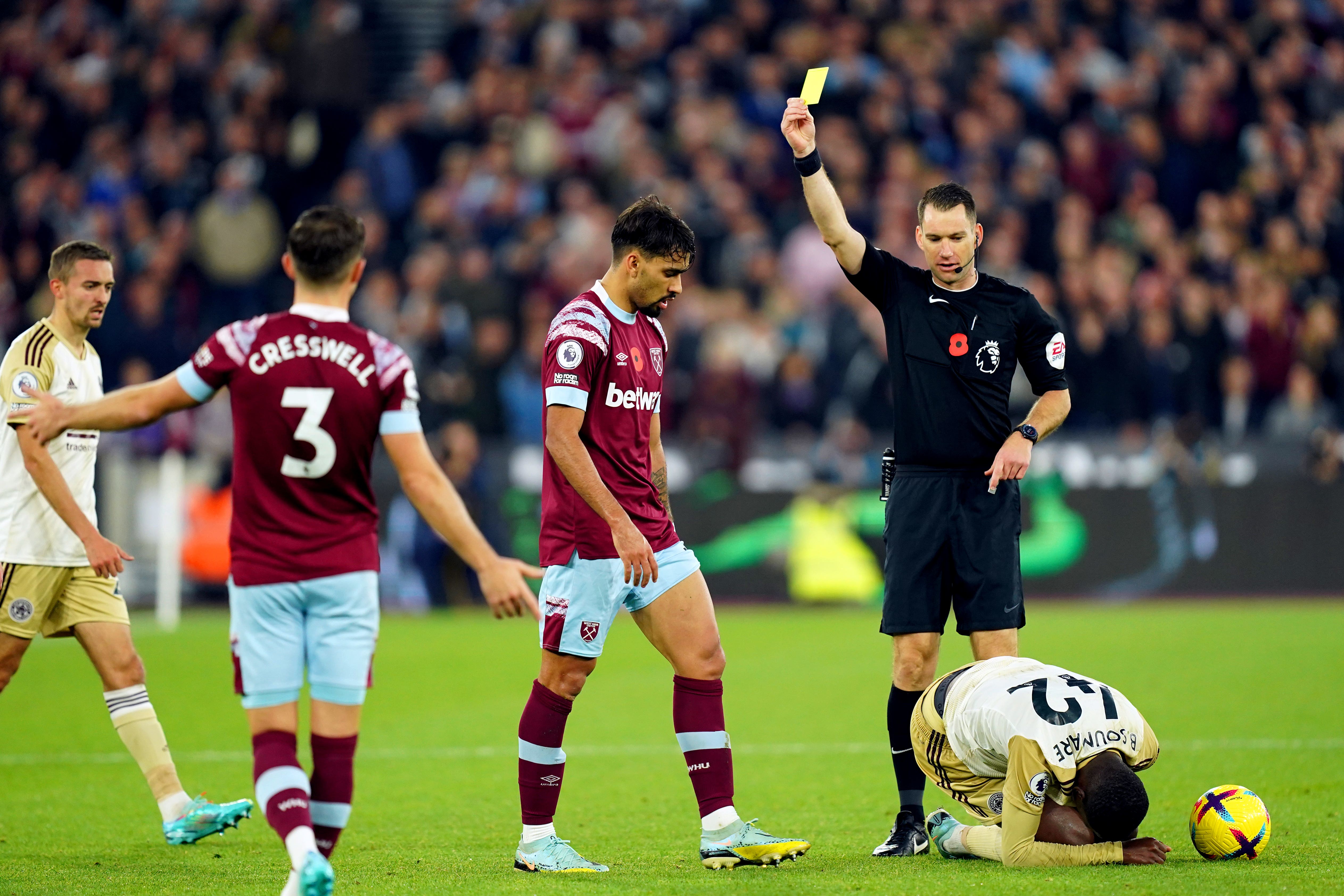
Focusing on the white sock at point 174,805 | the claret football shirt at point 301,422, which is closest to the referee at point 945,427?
the claret football shirt at point 301,422

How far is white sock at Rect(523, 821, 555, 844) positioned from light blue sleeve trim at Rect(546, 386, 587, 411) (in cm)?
163

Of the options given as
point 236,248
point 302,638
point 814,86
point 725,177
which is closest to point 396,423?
point 302,638

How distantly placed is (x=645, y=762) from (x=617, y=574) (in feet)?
10.3

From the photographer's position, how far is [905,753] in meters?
6.66

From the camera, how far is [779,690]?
1177cm

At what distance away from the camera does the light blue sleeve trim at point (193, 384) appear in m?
5.08

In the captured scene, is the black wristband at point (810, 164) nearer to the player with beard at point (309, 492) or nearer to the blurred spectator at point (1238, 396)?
the player with beard at point (309, 492)

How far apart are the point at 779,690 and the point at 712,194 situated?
9.79 m

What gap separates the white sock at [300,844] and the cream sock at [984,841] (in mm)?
2563

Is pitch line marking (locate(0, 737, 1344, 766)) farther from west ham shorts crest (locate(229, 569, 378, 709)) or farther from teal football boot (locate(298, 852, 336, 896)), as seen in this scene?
teal football boot (locate(298, 852, 336, 896))

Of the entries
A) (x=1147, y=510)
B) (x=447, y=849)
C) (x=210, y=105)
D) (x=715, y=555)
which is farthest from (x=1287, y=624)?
(x=210, y=105)

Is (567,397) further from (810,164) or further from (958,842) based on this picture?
(958,842)

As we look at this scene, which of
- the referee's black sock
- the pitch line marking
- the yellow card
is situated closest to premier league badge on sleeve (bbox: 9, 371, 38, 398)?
the pitch line marking

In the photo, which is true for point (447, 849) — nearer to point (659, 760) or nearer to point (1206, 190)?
point (659, 760)
